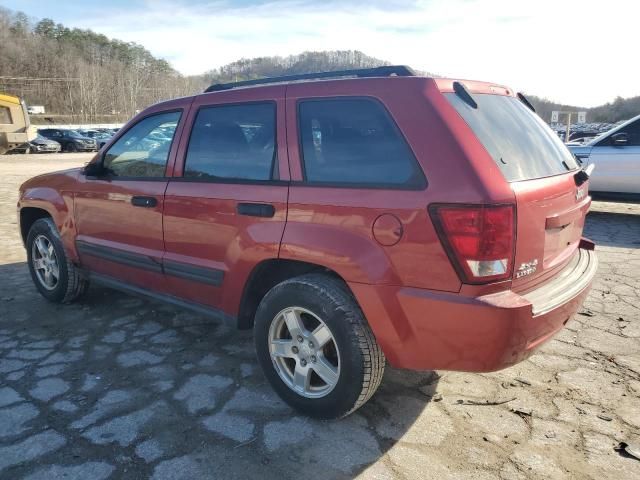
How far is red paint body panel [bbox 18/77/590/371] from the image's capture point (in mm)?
2186

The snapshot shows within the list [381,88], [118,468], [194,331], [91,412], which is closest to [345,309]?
[381,88]

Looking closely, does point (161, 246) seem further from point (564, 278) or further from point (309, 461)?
point (564, 278)

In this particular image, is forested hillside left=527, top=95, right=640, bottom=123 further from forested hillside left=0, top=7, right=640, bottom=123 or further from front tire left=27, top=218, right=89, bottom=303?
front tire left=27, top=218, right=89, bottom=303

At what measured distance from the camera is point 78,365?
11.0ft

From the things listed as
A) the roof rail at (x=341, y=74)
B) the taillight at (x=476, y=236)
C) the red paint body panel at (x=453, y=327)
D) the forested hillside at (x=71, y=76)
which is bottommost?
the red paint body panel at (x=453, y=327)

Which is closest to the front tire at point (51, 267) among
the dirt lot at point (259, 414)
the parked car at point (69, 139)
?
the dirt lot at point (259, 414)

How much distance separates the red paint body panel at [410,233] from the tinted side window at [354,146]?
0.04 metres

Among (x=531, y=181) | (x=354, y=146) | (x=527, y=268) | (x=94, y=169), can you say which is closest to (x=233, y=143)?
(x=354, y=146)

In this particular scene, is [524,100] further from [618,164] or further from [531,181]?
[618,164]

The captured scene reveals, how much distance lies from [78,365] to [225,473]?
1619 mm

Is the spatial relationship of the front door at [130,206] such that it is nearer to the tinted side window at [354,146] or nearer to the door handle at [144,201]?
the door handle at [144,201]

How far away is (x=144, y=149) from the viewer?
3.64m

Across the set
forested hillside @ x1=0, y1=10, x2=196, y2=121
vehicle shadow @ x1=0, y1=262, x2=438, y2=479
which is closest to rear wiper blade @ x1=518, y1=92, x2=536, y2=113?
vehicle shadow @ x1=0, y1=262, x2=438, y2=479

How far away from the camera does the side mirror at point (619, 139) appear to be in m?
8.12
